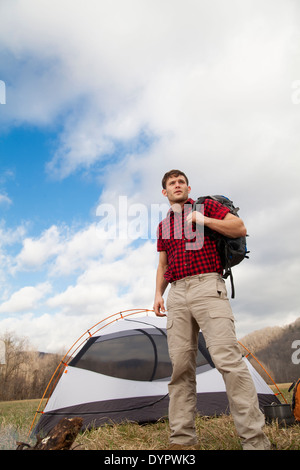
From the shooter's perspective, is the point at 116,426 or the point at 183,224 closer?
the point at 183,224

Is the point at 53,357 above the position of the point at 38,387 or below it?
above

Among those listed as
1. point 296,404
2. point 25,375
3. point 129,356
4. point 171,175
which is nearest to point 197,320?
point 171,175

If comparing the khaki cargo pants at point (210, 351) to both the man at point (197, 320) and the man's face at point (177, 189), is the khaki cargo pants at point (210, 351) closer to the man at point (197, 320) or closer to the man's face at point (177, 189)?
the man at point (197, 320)

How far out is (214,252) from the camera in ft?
9.68

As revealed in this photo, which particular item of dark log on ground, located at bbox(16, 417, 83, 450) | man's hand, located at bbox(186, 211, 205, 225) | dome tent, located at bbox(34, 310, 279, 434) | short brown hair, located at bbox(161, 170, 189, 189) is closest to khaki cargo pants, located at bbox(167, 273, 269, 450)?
man's hand, located at bbox(186, 211, 205, 225)

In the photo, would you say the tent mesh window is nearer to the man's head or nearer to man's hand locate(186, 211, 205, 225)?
the man's head

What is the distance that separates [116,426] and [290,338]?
30.1 ft

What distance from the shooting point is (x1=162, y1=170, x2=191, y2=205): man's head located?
321 centimetres

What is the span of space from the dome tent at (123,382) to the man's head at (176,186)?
2.62m

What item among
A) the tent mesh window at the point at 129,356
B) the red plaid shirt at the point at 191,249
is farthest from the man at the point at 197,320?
the tent mesh window at the point at 129,356

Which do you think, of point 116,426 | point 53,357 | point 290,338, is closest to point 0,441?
point 116,426

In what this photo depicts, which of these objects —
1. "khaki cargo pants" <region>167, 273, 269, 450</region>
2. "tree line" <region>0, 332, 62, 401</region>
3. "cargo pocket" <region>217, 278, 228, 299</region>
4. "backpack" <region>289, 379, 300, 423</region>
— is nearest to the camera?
"khaki cargo pants" <region>167, 273, 269, 450</region>

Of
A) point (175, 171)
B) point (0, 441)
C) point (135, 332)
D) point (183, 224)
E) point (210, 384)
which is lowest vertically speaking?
point (0, 441)
